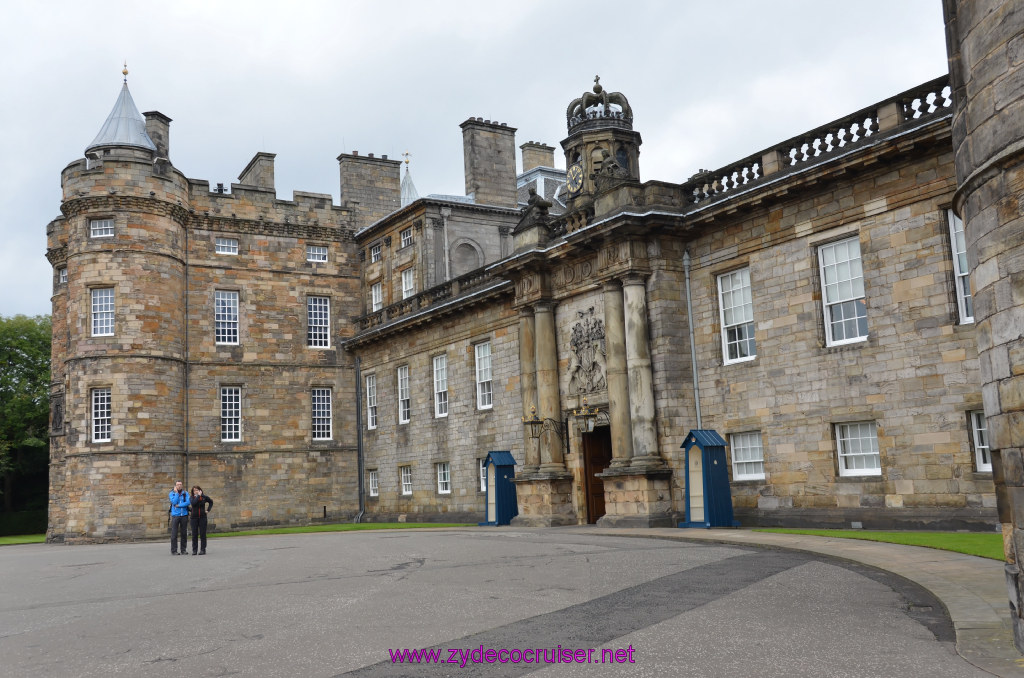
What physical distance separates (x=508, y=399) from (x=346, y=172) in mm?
16433

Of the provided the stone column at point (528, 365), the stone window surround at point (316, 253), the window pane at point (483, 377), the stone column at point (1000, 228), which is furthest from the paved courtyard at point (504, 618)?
the stone window surround at point (316, 253)

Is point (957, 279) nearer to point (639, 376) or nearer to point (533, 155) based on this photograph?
point (639, 376)

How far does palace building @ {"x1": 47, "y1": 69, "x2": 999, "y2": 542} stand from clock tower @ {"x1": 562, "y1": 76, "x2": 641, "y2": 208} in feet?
0.31

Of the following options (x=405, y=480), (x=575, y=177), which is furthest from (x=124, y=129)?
(x=575, y=177)

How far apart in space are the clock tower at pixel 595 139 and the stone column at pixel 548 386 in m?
3.59

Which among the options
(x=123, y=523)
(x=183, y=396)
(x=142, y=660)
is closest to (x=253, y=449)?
(x=183, y=396)

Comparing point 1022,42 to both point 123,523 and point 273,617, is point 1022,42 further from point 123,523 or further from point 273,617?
point 123,523

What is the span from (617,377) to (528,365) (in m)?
4.42

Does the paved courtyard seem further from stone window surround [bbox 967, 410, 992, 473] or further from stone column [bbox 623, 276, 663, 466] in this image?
stone column [bbox 623, 276, 663, 466]

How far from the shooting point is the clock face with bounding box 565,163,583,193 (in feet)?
89.7

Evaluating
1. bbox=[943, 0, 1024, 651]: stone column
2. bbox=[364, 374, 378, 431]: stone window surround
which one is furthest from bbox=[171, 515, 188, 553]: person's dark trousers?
bbox=[943, 0, 1024, 651]: stone column

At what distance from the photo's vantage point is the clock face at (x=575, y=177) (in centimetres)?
2733

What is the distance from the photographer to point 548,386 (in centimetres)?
2555

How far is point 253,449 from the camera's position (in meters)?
36.4
